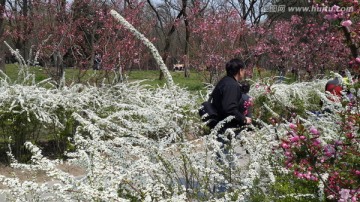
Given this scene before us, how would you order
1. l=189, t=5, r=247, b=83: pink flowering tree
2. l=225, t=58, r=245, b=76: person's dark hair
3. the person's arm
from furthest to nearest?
l=189, t=5, r=247, b=83: pink flowering tree < l=225, t=58, r=245, b=76: person's dark hair < the person's arm

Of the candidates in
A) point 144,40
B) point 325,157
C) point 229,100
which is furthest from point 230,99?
point 144,40

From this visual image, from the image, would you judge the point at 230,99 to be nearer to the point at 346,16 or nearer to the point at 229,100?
the point at 229,100

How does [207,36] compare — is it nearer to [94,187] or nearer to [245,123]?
[245,123]

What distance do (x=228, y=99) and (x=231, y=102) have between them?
1.7 inches

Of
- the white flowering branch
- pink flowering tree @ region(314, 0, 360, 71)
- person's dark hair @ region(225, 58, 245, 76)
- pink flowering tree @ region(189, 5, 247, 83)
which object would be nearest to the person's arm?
person's dark hair @ region(225, 58, 245, 76)

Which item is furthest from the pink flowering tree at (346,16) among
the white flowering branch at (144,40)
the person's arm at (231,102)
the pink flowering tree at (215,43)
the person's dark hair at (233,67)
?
the pink flowering tree at (215,43)

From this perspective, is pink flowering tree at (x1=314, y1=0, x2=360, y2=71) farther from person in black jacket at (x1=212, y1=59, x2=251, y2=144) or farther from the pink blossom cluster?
person in black jacket at (x1=212, y1=59, x2=251, y2=144)

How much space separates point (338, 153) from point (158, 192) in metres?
1.20

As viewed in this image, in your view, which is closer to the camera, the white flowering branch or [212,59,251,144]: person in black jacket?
the white flowering branch

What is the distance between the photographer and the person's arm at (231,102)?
4.72 meters

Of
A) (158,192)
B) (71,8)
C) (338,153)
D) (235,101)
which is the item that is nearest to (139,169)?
(158,192)

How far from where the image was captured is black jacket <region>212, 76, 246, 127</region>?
15.5ft

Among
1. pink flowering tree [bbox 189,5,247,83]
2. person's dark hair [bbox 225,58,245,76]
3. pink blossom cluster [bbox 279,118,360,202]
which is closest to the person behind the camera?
pink blossom cluster [bbox 279,118,360,202]

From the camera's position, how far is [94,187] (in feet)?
7.74
